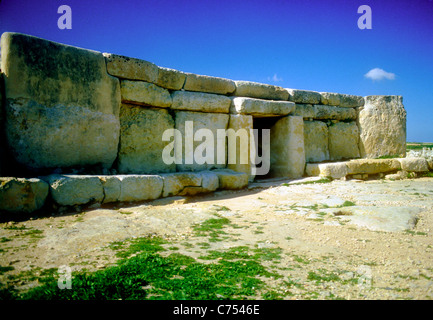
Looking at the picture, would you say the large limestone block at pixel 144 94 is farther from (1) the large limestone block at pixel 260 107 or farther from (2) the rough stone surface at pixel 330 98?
(2) the rough stone surface at pixel 330 98

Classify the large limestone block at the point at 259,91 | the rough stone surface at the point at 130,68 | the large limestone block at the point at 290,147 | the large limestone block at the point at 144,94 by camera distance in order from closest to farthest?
the rough stone surface at the point at 130,68 < the large limestone block at the point at 144,94 < the large limestone block at the point at 259,91 < the large limestone block at the point at 290,147

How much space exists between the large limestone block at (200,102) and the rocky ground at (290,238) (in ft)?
6.85

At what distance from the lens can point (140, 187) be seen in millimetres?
4762

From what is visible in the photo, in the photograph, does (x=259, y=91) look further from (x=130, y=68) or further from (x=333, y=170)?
(x=130, y=68)

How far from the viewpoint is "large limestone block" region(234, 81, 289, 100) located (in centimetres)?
708

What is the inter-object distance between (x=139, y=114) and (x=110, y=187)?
1.84m

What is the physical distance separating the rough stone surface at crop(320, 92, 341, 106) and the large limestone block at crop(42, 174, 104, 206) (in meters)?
6.97

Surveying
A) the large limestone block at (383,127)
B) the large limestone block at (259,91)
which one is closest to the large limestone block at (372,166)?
the large limestone block at (383,127)

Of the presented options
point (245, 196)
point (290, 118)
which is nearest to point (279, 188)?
point (245, 196)

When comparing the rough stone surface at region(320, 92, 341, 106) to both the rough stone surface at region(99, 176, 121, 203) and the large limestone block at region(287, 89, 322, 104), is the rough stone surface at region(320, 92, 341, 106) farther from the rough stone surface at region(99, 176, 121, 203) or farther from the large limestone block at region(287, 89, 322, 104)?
the rough stone surface at region(99, 176, 121, 203)

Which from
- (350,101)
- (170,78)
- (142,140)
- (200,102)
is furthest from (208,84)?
(350,101)

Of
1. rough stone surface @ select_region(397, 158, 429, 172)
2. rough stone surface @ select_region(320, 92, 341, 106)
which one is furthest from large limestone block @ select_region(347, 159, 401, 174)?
rough stone surface @ select_region(320, 92, 341, 106)

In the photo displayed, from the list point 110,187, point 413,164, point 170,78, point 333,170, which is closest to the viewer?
point 110,187

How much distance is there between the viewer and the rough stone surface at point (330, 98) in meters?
8.61
